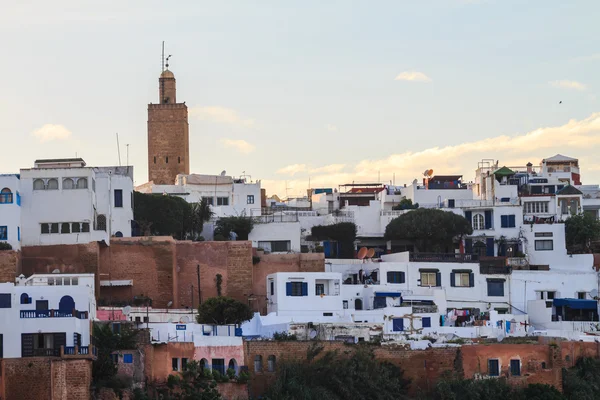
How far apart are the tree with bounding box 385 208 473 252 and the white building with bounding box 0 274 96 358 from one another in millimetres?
17750

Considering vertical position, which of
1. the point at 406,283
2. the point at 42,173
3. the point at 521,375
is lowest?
the point at 521,375

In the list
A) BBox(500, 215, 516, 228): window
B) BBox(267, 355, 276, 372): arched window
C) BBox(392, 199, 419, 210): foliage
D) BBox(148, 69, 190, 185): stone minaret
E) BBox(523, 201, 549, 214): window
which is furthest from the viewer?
BBox(148, 69, 190, 185): stone minaret

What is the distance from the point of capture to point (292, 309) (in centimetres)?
4584

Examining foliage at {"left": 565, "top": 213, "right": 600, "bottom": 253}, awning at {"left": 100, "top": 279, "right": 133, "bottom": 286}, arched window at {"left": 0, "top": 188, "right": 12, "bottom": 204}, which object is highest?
arched window at {"left": 0, "top": 188, "right": 12, "bottom": 204}

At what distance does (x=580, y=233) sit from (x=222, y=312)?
1645 cm

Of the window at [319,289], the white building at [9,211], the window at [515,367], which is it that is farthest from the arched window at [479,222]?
the white building at [9,211]

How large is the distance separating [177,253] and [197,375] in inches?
300

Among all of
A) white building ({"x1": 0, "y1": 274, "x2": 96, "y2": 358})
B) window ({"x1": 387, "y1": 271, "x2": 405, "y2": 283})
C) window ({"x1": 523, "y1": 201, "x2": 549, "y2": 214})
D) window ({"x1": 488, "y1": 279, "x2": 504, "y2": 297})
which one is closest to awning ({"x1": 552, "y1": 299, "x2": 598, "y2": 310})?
window ({"x1": 488, "y1": 279, "x2": 504, "y2": 297})

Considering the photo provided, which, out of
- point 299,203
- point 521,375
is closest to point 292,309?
point 521,375

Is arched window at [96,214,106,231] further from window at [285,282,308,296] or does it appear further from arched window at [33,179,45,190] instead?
window at [285,282,308,296]

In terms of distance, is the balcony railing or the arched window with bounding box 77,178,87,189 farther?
the balcony railing

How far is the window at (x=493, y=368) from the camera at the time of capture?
142 ft

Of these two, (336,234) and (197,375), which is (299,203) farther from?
(197,375)

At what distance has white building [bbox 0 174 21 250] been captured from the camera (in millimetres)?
44500
